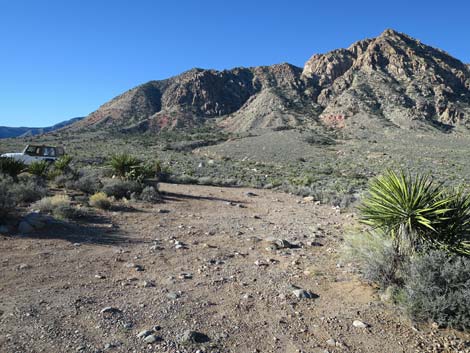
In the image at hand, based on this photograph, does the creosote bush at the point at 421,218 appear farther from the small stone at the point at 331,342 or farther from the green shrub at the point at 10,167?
the green shrub at the point at 10,167

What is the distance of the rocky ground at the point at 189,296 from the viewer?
160 inches

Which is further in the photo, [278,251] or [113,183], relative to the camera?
[113,183]

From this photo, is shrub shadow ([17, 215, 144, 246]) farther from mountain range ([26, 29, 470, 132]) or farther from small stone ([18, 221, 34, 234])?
mountain range ([26, 29, 470, 132])

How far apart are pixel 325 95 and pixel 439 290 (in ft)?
321

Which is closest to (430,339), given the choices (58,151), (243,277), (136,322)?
(243,277)

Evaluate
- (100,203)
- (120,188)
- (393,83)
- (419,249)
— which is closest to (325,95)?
(393,83)

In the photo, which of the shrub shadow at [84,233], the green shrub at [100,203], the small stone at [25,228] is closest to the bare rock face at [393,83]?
the green shrub at [100,203]

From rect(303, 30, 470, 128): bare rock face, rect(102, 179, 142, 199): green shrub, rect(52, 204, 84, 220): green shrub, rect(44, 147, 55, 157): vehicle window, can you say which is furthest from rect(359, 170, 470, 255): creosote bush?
rect(303, 30, 470, 128): bare rock face

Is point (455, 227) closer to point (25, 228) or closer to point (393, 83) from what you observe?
point (25, 228)

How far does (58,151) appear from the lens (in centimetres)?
1994

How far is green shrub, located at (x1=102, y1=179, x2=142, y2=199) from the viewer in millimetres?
12305

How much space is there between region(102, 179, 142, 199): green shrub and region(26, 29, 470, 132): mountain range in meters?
65.3

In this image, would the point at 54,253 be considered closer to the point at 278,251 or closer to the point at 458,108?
the point at 278,251

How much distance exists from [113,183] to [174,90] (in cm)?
11189
